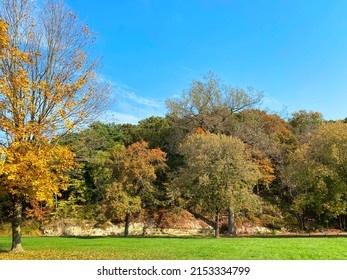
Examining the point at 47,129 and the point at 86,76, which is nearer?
the point at 47,129

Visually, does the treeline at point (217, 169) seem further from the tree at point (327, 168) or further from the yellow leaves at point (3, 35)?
the yellow leaves at point (3, 35)

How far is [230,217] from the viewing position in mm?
37375

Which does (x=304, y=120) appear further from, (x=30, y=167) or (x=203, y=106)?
(x=30, y=167)

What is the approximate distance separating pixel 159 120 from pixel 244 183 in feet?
87.1

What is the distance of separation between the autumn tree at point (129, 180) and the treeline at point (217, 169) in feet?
0.37

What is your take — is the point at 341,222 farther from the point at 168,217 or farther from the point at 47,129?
the point at 47,129

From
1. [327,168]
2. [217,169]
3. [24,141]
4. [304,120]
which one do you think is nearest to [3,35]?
[24,141]

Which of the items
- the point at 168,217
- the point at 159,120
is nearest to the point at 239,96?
the point at 159,120

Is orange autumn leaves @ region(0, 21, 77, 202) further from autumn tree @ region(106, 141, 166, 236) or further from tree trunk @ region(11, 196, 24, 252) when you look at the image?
autumn tree @ region(106, 141, 166, 236)

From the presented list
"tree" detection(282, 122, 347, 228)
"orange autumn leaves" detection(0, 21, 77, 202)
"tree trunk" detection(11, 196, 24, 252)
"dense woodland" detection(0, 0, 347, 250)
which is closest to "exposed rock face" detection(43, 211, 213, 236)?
"dense woodland" detection(0, 0, 347, 250)

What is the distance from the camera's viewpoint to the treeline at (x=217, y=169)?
30750 mm

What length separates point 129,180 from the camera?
120 ft

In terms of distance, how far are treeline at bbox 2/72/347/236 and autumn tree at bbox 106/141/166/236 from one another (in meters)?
0.11

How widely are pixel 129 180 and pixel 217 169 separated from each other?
11165mm
